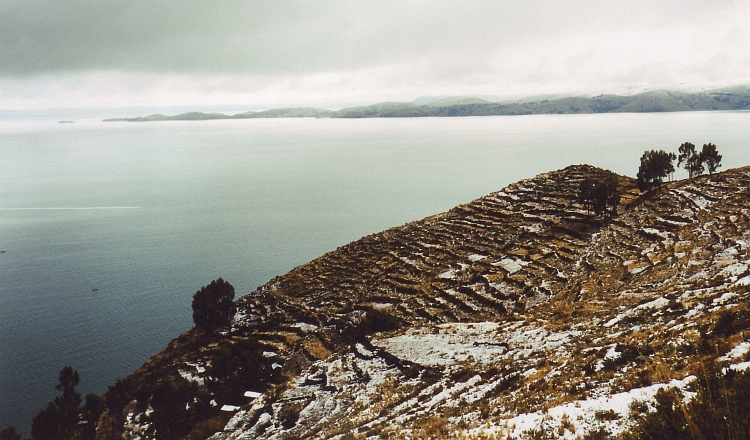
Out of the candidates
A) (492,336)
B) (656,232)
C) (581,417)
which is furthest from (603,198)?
(581,417)

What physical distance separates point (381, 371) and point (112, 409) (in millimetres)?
21486

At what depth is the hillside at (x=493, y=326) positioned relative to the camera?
1407 cm

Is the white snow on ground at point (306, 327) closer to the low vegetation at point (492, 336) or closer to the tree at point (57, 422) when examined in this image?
the low vegetation at point (492, 336)

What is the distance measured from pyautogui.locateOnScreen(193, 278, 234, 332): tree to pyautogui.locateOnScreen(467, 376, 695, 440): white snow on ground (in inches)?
1506

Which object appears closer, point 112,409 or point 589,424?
point 589,424

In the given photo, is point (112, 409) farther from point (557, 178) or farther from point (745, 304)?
point (557, 178)

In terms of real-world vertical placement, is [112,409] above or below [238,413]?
below

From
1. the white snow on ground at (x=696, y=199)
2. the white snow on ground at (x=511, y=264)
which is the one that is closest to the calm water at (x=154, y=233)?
the white snow on ground at (x=511, y=264)

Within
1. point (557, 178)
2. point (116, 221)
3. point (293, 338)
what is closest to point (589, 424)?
point (293, 338)

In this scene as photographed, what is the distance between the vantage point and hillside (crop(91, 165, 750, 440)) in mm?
14070

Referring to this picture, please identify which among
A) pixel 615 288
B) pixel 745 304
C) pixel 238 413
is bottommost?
pixel 238 413

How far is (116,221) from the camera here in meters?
99.0

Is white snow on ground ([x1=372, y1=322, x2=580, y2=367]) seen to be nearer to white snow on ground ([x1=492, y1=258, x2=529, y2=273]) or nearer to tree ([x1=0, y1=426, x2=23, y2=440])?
white snow on ground ([x1=492, y1=258, x2=529, y2=273])

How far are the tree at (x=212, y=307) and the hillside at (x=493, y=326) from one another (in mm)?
1816
